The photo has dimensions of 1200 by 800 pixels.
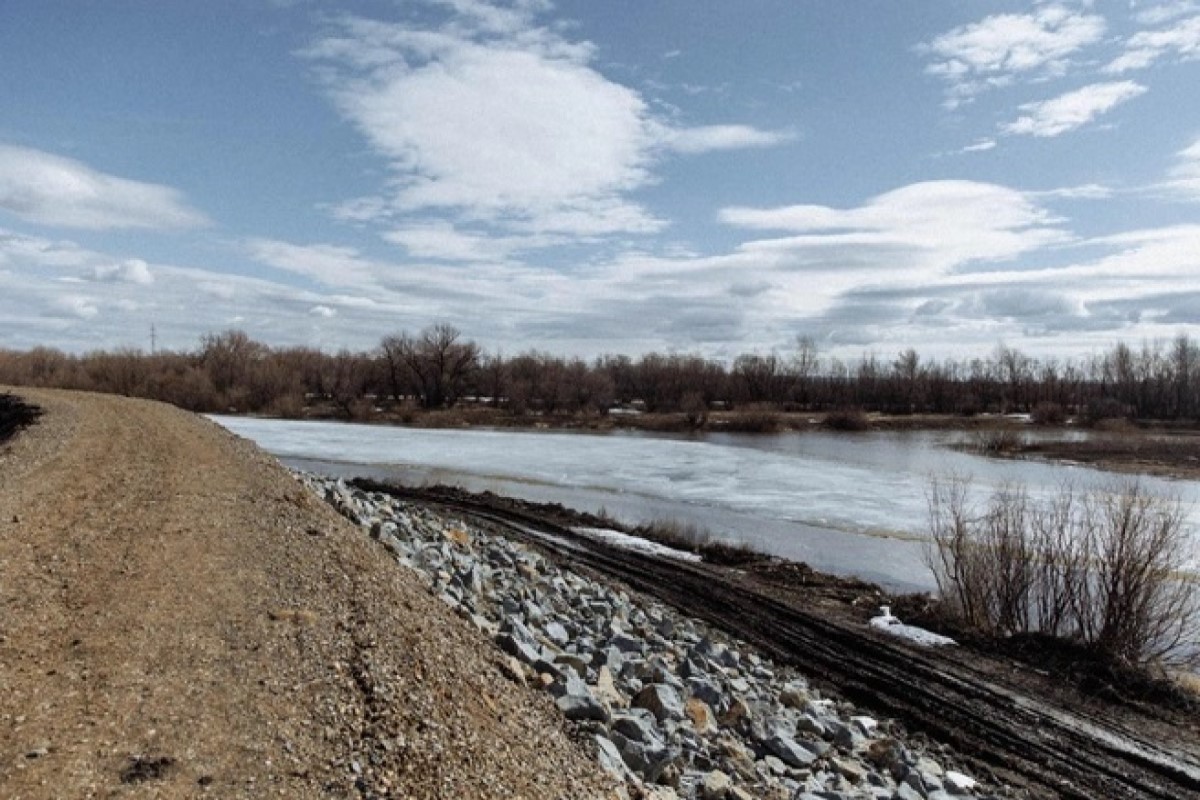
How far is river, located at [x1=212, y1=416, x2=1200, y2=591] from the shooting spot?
1862 cm

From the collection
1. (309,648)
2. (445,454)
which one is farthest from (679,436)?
(309,648)

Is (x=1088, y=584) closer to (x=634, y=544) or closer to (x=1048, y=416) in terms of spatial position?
(x=634, y=544)

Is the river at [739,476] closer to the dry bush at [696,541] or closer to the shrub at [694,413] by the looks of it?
the dry bush at [696,541]

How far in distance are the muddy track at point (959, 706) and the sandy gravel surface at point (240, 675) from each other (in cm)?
487

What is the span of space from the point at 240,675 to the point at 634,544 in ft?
40.2

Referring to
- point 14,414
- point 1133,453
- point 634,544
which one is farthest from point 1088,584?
point 1133,453

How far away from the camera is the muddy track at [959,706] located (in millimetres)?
7527

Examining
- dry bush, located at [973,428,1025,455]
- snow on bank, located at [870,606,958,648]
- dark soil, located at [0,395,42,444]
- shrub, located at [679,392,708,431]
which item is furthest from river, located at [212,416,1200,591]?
shrub, located at [679,392,708,431]

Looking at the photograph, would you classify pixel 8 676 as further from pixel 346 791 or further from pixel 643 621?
pixel 643 621

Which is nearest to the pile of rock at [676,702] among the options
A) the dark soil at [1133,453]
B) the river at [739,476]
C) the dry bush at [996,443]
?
the river at [739,476]

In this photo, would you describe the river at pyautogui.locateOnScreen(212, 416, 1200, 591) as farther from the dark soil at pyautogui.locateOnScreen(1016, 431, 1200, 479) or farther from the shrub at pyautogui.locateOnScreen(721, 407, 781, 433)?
the shrub at pyautogui.locateOnScreen(721, 407, 781, 433)

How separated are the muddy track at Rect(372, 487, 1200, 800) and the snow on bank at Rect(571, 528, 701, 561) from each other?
2050 mm

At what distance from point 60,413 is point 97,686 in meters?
22.4

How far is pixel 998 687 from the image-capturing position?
9.70 meters
